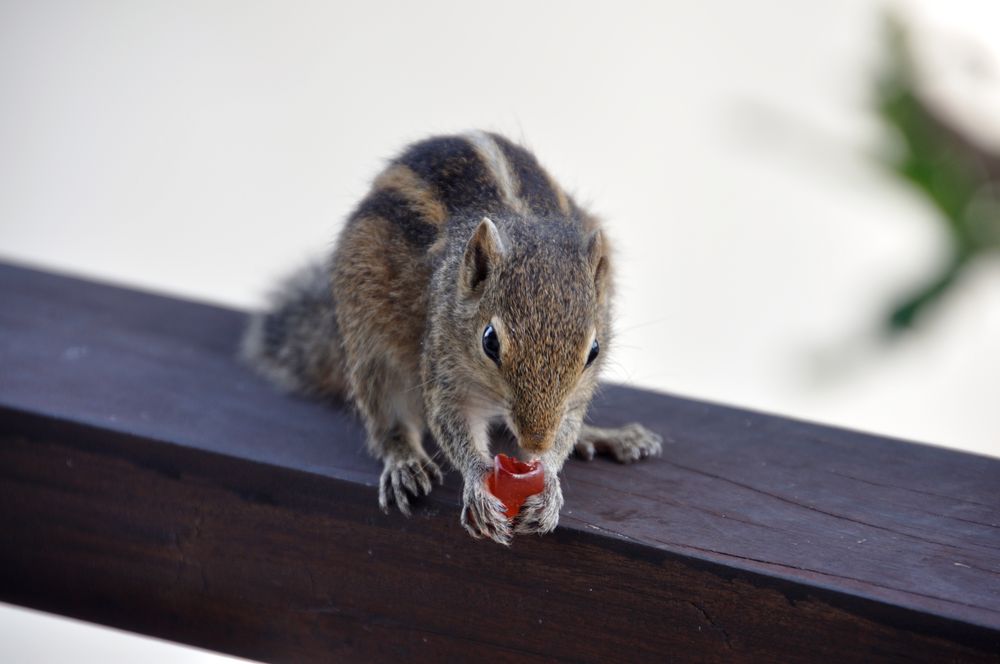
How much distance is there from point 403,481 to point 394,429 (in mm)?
418

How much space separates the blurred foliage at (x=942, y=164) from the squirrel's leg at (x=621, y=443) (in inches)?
36.2

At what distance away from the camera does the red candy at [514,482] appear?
1.55 metres

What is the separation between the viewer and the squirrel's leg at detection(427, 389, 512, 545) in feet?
5.02

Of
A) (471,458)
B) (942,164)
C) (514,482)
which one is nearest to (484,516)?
(514,482)

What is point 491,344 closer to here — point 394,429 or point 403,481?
point 403,481

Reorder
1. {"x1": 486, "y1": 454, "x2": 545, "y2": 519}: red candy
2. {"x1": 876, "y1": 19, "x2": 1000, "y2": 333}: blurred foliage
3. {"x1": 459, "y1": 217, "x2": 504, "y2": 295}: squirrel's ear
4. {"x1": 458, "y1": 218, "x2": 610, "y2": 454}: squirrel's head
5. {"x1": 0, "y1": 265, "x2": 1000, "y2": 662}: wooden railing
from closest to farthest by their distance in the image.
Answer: {"x1": 0, "y1": 265, "x2": 1000, "y2": 662}: wooden railing < {"x1": 486, "y1": 454, "x2": 545, "y2": 519}: red candy < {"x1": 458, "y1": 218, "x2": 610, "y2": 454}: squirrel's head < {"x1": 459, "y1": 217, "x2": 504, "y2": 295}: squirrel's ear < {"x1": 876, "y1": 19, "x2": 1000, "y2": 333}: blurred foliage

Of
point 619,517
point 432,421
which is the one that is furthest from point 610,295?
point 619,517

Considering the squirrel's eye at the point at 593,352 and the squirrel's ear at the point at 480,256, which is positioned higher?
the squirrel's ear at the point at 480,256

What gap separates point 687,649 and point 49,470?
101 cm

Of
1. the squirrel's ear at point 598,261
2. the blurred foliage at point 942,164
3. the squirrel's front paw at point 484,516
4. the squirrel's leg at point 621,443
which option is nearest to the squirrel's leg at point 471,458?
the squirrel's front paw at point 484,516

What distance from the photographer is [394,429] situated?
6.73ft

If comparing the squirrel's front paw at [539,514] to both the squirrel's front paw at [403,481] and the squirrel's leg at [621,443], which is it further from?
the squirrel's leg at [621,443]

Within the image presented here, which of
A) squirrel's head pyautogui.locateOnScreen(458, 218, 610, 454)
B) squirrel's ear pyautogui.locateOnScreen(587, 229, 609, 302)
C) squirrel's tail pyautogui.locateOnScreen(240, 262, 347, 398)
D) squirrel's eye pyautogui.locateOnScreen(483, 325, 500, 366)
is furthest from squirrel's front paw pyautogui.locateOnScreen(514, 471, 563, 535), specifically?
squirrel's tail pyautogui.locateOnScreen(240, 262, 347, 398)

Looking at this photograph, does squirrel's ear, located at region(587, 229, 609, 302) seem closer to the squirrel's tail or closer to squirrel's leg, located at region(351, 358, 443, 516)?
squirrel's leg, located at region(351, 358, 443, 516)
